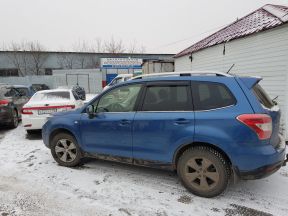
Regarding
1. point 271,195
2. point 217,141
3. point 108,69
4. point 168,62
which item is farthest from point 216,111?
point 108,69

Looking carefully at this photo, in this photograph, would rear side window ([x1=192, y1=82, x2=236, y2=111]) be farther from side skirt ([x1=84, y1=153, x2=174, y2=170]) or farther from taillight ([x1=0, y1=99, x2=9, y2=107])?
taillight ([x1=0, y1=99, x2=9, y2=107])

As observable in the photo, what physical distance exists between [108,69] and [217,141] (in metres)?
26.6

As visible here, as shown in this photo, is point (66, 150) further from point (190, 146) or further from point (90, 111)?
point (190, 146)

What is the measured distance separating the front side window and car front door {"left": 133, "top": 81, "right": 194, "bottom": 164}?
8.4 inches

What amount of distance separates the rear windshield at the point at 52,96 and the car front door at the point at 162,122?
4306mm

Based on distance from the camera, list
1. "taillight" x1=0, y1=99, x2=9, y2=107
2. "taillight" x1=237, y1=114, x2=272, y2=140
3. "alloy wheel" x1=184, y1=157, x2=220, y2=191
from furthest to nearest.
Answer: "taillight" x1=0, y1=99, x2=9, y2=107, "alloy wheel" x1=184, y1=157, x2=220, y2=191, "taillight" x1=237, y1=114, x2=272, y2=140

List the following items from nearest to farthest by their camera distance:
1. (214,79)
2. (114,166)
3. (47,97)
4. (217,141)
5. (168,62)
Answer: (217,141)
(214,79)
(114,166)
(47,97)
(168,62)

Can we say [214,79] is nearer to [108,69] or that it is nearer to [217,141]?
[217,141]

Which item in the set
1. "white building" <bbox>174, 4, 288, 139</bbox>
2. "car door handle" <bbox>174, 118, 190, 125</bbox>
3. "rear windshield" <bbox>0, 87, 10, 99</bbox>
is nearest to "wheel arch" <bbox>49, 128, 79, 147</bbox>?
"car door handle" <bbox>174, 118, 190, 125</bbox>

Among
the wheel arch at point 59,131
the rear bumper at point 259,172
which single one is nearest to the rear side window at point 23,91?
the wheel arch at point 59,131

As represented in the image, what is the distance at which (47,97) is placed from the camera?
24.7ft

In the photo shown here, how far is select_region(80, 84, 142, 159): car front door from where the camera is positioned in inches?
154

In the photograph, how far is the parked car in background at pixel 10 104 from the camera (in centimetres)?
795

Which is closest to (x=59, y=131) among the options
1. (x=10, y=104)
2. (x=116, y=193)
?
(x=116, y=193)
